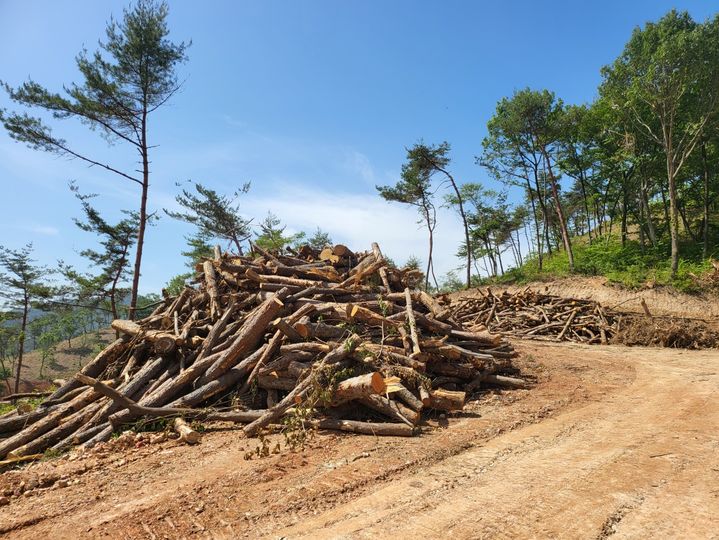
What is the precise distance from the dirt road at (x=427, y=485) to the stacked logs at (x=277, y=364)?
596 mm

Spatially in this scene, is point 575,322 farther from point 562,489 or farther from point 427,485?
point 427,485

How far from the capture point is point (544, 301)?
60.0 feet

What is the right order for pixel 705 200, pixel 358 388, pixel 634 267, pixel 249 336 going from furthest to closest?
1. pixel 705 200
2. pixel 634 267
3. pixel 249 336
4. pixel 358 388

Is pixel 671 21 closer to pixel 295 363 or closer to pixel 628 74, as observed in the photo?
pixel 628 74

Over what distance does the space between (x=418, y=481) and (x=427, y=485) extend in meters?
0.12

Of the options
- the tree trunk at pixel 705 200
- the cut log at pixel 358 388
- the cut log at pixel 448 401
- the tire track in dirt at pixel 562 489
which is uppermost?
the tree trunk at pixel 705 200

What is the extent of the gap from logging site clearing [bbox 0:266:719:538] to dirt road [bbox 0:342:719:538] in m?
0.02

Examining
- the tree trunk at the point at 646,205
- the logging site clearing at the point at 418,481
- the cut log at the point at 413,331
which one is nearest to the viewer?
the logging site clearing at the point at 418,481

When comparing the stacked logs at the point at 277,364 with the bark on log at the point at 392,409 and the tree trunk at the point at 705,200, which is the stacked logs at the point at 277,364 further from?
the tree trunk at the point at 705,200

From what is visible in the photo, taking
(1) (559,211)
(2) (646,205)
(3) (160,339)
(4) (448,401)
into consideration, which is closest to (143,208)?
(3) (160,339)

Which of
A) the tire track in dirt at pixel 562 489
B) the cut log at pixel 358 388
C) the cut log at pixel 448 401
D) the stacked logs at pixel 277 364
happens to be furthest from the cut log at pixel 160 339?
the tire track in dirt at pixel 562 489

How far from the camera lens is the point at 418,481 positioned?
3.42 meters

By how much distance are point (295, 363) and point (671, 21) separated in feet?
103

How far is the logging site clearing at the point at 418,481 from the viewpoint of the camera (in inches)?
107
